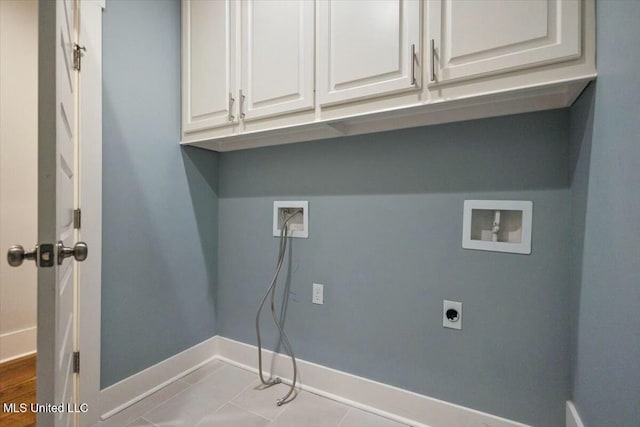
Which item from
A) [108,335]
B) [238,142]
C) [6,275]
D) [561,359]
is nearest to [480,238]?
[561,359]

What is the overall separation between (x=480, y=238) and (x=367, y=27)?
3.49ft

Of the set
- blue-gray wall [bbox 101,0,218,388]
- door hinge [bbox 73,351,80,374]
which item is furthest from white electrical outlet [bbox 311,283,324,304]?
door hinge [bbox 73,351,80,374]

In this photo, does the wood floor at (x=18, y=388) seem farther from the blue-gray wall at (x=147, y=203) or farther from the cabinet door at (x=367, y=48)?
the cabinet door at (x=367, y=48)

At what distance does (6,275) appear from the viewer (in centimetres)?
204

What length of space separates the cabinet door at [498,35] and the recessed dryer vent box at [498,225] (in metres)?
0.57

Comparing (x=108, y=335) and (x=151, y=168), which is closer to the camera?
(x=108, y=335)

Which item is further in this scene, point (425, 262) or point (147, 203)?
point (147, 203)

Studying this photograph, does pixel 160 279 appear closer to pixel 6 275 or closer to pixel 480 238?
pixel 6 275

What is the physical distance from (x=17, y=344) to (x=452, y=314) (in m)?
2.91

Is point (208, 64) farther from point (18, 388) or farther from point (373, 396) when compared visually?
point (18, 388)

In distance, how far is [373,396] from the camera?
1.53m

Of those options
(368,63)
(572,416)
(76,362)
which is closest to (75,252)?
(76,362)

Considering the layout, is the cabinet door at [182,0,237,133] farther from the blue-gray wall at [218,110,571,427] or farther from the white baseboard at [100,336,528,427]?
the white baseboard at [100,336,528,427]

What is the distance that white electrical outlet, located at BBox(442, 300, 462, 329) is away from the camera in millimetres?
1347
